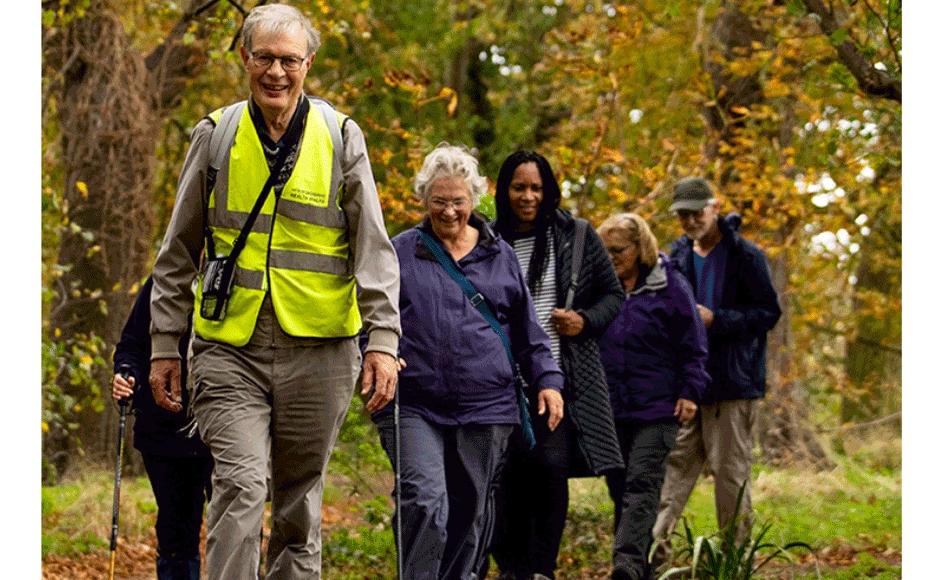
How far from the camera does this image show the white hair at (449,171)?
24.0 feet

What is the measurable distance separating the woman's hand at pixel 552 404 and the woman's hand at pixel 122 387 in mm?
1940

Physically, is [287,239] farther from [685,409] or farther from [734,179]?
[734,179]

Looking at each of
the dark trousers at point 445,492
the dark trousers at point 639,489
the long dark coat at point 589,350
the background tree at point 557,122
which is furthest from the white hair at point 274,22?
the dark trousers at point 639,489

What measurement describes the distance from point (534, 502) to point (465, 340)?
62.1 inches

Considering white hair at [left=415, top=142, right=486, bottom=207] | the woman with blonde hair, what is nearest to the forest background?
the woman with blonde hair

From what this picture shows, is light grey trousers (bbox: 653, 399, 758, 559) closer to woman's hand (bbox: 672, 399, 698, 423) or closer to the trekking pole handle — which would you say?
woman's hand (bbox: 672, 399, 698, 423)

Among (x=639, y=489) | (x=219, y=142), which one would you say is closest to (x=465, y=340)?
(x=219, y=142)

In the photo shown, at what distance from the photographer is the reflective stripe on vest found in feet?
18.4

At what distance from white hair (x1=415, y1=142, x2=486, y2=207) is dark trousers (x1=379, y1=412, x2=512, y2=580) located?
3.76 feet

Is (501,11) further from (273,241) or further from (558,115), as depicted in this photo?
(273,241)

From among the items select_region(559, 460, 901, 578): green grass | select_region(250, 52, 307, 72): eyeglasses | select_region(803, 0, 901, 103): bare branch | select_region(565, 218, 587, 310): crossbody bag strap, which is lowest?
select_region(559, 460, 901, 578): green grass

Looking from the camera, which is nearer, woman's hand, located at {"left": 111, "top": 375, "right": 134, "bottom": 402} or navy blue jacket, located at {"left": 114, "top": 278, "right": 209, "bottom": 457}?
woman's hand, located at {"left": 111, "top": 375, "right": 134, "bottom": 402}

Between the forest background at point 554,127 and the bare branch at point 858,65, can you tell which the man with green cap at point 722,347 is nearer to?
the forest background at point 554,127
